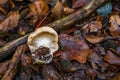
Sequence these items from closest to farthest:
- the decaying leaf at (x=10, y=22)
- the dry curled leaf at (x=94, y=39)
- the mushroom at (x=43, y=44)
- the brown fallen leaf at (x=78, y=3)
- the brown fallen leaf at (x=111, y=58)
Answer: the mushroom at (x=43, y=44) → the brown fallen leaf at (x=111, y=58) → the dry curled leaf at (x=94, y=39) → the decaying leaf at (x=10, y=22) → the brown fallen leaf at (x=78, y=3)

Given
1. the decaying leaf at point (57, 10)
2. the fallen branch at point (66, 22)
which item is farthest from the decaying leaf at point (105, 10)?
the decaying leaf at point (57, 10)

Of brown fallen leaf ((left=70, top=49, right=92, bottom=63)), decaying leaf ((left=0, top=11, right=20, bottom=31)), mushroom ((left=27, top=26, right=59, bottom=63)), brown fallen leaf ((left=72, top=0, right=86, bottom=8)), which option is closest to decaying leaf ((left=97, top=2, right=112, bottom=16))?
brown fallen leaf ((left=72, top=0, right=86, bottom=8))

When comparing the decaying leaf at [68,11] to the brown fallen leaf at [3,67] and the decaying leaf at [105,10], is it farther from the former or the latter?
the brown fallen leaf at [3,67]

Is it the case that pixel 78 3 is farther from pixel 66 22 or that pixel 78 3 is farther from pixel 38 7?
pixel 38 7

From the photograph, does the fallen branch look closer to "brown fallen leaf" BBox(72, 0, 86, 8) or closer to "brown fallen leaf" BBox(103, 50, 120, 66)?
"brown fallen leaf" BBox(72, 0, 86, 8)

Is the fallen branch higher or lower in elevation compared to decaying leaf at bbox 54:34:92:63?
higher

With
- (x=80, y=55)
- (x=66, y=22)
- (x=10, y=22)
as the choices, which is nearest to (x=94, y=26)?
(x=66, y=22)

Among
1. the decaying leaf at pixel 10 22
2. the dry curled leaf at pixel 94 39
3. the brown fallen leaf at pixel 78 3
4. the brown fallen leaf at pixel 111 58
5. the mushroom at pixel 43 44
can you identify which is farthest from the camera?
the brown fallen leaf at pixel 78 3

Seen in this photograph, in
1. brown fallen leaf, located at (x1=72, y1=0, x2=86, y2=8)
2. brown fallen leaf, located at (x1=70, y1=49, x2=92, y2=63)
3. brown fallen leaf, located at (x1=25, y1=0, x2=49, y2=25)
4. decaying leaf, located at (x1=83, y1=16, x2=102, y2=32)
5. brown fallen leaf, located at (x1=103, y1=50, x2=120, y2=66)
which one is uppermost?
brown fallen leaf, located at (x1=25, y1=0, x2=49, y2=25)
